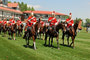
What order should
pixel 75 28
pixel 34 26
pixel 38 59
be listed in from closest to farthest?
pixel 38 59, pixel 34 26, pixel 75 28

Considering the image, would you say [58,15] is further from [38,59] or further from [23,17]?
[38,59]

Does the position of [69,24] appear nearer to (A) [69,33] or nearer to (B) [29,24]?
(A) [69,33]

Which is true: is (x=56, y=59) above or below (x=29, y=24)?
below

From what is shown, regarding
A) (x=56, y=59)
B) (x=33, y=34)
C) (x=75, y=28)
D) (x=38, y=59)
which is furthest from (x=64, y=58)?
(x=75, y=28)

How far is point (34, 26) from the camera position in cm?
1191

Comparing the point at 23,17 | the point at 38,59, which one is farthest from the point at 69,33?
the point at 23,17

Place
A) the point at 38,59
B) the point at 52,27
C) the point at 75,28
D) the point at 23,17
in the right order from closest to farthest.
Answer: the point at 38,59, the point at 52,27, the point at 75,28, the point at 23,17

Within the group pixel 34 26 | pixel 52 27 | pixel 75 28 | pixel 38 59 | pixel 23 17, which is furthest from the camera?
pixel 23 17

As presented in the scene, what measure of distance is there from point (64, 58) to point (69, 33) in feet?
17.8

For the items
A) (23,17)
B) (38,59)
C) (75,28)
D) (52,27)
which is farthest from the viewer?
(23,17)

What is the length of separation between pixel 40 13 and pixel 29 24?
74.1 meters

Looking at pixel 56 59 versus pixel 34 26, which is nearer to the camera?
pixel 56 59

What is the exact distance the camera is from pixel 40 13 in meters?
85.6

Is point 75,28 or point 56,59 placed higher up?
point 75,28
